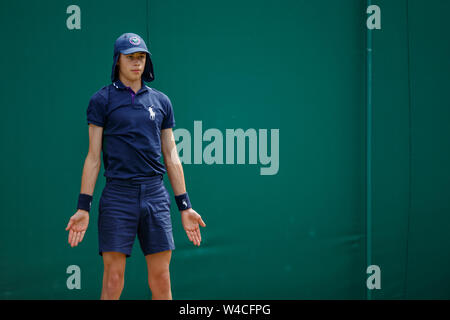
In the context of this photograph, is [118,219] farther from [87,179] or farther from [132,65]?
[132,65]

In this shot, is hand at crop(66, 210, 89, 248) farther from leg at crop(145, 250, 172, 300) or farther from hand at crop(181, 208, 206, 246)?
hand at crop(181, 208, 206, 246)

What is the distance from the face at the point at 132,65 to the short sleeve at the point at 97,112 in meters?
0.21

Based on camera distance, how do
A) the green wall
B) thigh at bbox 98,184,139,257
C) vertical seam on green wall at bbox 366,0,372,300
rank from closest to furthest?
1. thigh at bbox 98,184,139,257
2. the green wall
3. vertical seam on green wall at bbox 366,0,372,300

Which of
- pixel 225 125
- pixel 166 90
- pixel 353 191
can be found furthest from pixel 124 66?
pixel 353 191

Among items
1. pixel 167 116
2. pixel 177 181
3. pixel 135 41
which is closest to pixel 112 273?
pixel 177 181

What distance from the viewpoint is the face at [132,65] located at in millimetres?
2670

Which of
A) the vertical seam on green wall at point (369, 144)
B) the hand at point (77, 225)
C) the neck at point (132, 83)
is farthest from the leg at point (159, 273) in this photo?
the vertical seam on green wall at point (369, 144)

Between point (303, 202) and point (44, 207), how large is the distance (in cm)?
196

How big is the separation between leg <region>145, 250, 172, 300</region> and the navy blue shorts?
53mm

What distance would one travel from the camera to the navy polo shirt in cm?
263

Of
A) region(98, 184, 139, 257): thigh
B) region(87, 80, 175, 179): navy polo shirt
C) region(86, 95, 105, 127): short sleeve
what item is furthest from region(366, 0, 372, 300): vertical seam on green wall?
region(86, 95, 105, 127): short sleeve

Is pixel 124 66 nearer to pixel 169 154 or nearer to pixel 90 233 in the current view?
pixel 169 154

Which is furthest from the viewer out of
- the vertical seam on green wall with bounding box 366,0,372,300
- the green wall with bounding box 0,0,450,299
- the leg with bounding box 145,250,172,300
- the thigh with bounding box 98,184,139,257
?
the vertical seam on green wall with bounding box 366,0,372,300

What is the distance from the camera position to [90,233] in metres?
3.48
